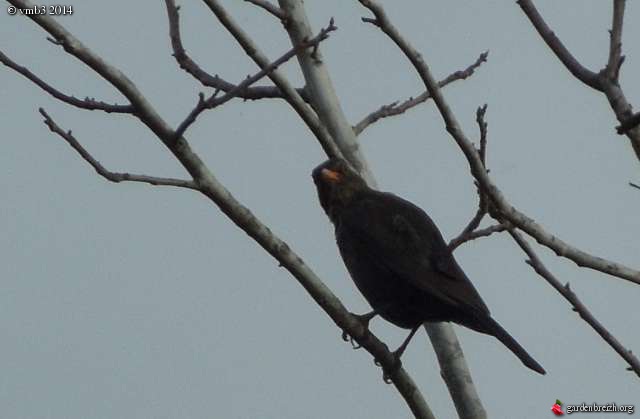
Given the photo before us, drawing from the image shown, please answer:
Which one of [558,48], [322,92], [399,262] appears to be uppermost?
[322,92]

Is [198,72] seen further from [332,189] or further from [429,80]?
[429,80]

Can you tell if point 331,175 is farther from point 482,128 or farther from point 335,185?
point 482,128

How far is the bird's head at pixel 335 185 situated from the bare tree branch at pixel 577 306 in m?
2.80

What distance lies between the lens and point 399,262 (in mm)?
6355

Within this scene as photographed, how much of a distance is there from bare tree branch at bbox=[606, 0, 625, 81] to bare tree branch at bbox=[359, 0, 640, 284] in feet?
1.78

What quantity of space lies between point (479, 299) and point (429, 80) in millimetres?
2003

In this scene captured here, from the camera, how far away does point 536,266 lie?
153 inches

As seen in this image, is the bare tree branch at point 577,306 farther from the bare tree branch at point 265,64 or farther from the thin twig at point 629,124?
the bare tree branch at point 265,64

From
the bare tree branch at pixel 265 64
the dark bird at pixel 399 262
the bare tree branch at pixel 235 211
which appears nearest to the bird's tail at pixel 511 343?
the dark bird at pixel 399 262

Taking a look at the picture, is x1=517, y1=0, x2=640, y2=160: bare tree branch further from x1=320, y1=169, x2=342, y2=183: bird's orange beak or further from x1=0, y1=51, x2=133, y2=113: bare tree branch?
x1=320, y1=169, x2=342, y2=183: bird's orange beak

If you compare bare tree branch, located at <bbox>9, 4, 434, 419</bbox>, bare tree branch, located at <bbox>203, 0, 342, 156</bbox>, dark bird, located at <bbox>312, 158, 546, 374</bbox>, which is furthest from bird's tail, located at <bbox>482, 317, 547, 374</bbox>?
bare tree branch, located at <bbox>203, 0, 342, 156</bbox>

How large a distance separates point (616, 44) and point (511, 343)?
6.94ft

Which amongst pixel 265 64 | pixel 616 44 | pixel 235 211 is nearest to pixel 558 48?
pixel 616 44

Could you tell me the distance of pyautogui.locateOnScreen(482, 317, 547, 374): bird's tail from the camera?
5.39 meters
